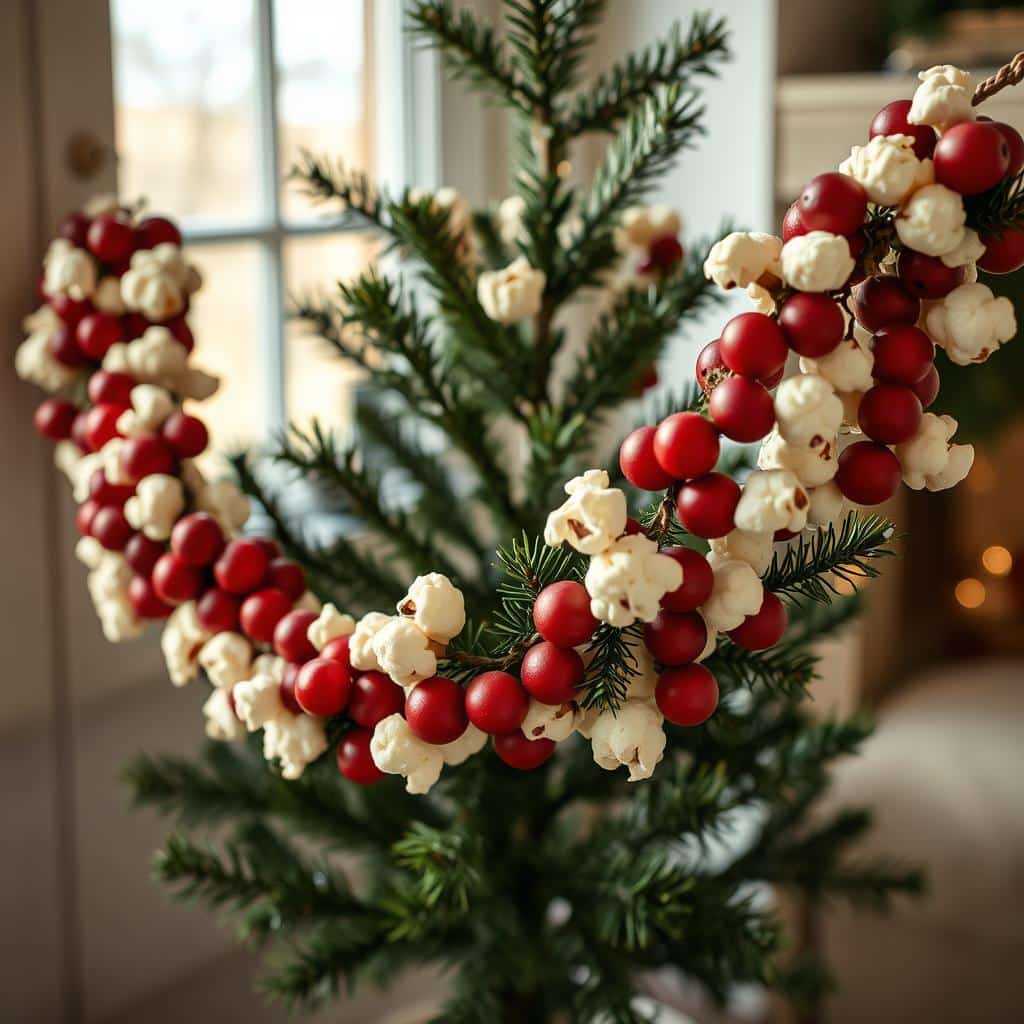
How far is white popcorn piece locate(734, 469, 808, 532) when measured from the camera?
0.42m

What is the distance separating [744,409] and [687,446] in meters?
0.02

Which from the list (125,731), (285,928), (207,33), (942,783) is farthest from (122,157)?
(942,783)

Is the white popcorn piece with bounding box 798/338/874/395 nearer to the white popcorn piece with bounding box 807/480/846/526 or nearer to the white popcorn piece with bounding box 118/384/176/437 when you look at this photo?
the white popcorn piece with bounding box 807/480/846/526

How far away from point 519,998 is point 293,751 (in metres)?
0.31

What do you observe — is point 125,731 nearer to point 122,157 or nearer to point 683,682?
point 122,157

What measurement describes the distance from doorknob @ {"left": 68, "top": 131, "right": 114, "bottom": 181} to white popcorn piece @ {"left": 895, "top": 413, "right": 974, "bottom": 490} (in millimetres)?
598

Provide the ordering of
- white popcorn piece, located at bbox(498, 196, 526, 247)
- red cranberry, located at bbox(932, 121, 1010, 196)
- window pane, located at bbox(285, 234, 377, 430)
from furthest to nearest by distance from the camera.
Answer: window pane, located at bbox(285, 234, 377, 430) → white popcorn piece, located at bbox(498, 196, 526, 247) → red cranberry, located at bbox(932, 121, 1010, 196)

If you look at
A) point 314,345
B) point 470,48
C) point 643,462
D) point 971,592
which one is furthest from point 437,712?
point 971,592

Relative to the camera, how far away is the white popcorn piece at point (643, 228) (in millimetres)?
718

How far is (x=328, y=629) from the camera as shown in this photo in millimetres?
531

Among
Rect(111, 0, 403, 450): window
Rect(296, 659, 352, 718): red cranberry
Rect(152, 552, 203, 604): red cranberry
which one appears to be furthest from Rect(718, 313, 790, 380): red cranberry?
Rect(111, 0, 403, 450): window

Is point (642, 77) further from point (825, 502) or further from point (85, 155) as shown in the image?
point (85, 155)

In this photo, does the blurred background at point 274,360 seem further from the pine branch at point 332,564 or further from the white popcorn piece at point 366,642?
the white popcorn piece at point 366,642

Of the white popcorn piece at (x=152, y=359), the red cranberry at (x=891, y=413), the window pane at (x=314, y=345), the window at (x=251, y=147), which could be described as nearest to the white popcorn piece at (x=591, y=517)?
the red cranberry at (x=891, y=413)
